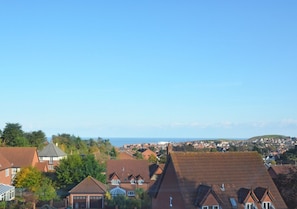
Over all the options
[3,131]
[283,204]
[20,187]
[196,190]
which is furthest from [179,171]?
[3,131]

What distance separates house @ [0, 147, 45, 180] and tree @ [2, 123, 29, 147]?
11.1 meters

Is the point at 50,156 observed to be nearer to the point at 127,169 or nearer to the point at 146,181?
the point at 127,169

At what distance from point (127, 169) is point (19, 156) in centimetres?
1645

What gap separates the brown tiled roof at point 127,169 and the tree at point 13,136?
21.5 m

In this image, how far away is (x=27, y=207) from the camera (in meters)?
41.2

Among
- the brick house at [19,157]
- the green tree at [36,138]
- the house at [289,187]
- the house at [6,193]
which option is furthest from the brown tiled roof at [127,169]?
the green tree at [36,138]

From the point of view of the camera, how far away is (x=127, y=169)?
187ft

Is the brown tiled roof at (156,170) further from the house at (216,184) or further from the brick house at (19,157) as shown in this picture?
the house at (216,184)

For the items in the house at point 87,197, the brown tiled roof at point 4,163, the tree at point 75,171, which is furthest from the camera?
the brown tiled roof at point 4,163

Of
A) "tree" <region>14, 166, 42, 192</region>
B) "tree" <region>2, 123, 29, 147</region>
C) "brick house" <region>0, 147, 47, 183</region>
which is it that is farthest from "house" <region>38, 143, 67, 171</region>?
"tree" <region>14, 166, 42, 192</region>

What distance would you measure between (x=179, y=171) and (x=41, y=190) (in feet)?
61.5

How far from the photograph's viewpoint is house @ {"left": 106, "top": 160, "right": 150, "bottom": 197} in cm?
5519

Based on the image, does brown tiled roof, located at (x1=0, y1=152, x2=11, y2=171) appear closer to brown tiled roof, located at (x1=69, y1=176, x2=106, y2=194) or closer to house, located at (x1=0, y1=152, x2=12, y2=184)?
house, located at (x1=0, y1=152, x2=12, y2=184)

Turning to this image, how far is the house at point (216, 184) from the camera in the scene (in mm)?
30656
